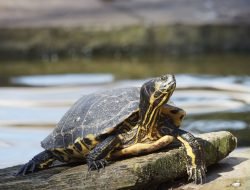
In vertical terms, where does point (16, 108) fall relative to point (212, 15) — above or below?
below

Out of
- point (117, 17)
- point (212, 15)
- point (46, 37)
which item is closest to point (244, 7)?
point (212, 15)

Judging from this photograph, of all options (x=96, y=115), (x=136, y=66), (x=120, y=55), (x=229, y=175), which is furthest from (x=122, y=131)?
(x=120, y=55)

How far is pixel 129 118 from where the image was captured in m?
3.40

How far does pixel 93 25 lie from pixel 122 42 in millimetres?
466

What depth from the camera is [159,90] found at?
10.8 feet

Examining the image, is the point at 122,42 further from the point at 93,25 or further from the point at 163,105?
the point at 163,105

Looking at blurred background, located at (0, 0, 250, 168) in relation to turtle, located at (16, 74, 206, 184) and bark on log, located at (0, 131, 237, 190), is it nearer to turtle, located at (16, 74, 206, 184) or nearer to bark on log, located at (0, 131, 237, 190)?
turtle, located at (16, 74, 206, 184)

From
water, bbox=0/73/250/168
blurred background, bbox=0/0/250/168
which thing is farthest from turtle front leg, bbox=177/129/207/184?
blurred background, bbox=0/0/250/168

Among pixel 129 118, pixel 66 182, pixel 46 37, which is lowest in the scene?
pixel 66 182

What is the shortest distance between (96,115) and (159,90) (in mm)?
328

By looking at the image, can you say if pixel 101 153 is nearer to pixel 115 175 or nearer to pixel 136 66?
pixel 115 175

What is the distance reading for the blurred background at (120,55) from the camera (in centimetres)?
580

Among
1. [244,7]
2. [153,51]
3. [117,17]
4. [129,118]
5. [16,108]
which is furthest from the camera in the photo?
[244,7]

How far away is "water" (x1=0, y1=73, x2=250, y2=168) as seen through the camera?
475 centimetres
